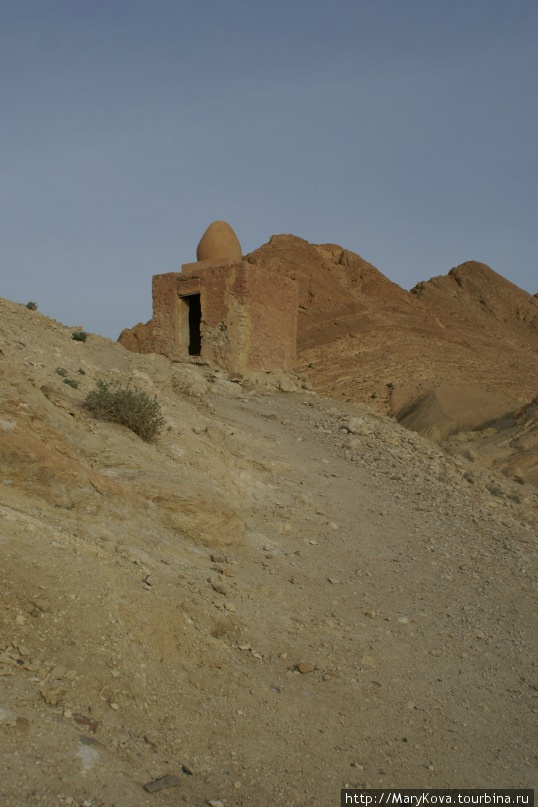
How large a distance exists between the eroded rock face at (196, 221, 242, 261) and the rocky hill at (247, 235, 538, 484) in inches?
307

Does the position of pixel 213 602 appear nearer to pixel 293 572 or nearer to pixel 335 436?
pixel 293 572

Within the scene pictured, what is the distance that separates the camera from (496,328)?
32.8 m

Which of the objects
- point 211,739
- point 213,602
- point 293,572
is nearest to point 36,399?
point 213,602

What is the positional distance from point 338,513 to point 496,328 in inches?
1061

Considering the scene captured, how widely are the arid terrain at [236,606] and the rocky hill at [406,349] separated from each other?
914 centimetres

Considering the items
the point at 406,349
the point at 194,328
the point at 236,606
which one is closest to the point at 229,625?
the point at 236,606

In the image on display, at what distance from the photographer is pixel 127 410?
7.12m

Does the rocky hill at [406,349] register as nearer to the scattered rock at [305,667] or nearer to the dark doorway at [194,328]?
the dark doorway at [194,328]

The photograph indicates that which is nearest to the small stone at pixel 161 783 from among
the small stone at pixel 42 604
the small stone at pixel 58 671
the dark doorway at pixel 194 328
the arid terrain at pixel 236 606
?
the arid terrain at pixel 236 606

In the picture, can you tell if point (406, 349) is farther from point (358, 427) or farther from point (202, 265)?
point (358, 427)

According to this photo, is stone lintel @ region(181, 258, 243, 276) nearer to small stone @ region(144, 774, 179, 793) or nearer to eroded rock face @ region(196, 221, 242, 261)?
eroded rock face @ region(196, 221, 242, 261)

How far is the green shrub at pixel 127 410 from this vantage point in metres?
7.14

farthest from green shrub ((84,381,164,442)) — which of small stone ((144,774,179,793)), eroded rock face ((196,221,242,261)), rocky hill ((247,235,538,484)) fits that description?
rocky hill ((247,235,538,484))

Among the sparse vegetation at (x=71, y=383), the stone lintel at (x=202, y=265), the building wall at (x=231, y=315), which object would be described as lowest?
the sparse vegetation at (x=71, y=383)
